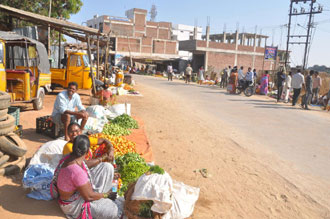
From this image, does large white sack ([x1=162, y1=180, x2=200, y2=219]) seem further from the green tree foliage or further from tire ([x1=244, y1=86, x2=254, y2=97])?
the green tree foliage

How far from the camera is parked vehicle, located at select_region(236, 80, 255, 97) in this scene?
60.3 feet

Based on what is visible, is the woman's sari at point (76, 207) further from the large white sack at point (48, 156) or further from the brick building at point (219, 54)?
the brick building at point (219, 54)

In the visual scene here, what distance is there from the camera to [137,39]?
50.9 meters

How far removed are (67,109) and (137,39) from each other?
4669 centimetres

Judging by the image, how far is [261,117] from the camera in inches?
432

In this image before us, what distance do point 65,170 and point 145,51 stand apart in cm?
5042

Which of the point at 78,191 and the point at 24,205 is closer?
the point at 78,191

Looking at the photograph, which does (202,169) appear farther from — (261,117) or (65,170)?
(261,117)

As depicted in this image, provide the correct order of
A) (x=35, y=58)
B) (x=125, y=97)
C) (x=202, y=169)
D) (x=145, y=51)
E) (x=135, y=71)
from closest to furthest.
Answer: (x=202, y=169)
(x=35, y=58)
(x=125, y=97)
(x=135, y=71)
(x=145, y=51)

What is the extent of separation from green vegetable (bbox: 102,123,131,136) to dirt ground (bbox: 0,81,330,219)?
83cm

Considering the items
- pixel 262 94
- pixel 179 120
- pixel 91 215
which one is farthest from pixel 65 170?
pixel 262 94

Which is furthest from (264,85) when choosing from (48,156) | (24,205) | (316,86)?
(24,205)

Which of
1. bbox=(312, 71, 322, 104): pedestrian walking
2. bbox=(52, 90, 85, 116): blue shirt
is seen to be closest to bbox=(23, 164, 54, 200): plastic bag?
bbox=(52, 90, 85, 116): blue shirt

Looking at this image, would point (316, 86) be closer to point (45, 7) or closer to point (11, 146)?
point (11, 146)
